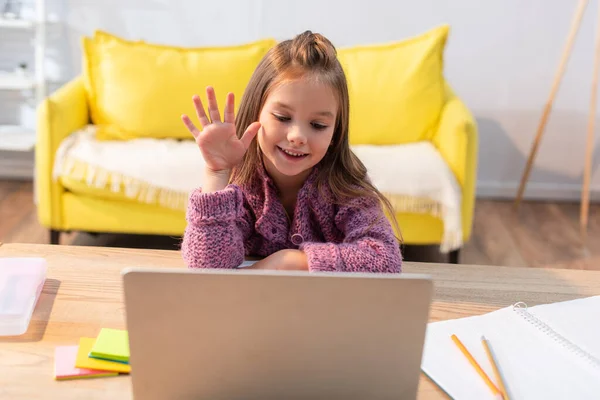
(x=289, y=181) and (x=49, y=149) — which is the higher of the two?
(x=289, y=181)

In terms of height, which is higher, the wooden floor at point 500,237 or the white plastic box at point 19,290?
the white plastic box at point 19,290

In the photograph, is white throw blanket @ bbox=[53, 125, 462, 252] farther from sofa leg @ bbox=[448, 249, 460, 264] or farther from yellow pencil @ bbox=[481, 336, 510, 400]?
yellow pencil @ bbox=[481, 336, 510, 400]

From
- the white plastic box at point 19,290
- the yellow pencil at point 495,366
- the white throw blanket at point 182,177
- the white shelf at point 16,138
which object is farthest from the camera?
the white shelf at point 16,138

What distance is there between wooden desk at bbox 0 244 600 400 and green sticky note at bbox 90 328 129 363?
3 cm

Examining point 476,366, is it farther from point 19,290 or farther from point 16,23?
point 16,23

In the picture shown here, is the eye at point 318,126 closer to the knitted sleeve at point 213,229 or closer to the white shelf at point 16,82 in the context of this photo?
the knitted sleeve at point 213,229

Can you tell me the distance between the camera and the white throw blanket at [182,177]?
237 centimetres

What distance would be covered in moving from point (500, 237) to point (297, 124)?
2086 mm

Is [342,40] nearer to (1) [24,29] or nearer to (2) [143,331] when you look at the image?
(1) [24,29]

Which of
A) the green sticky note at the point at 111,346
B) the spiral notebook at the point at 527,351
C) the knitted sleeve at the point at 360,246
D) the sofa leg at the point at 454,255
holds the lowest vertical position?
the sofa leg at the point at 454,255

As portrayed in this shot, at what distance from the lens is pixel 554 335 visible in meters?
0.92

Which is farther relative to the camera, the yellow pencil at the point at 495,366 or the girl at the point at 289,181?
the girl at the point at 289,181

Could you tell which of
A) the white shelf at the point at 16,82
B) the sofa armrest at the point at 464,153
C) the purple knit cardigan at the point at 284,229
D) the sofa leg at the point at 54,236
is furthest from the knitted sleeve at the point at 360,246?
the white shelf at the point at 16,82

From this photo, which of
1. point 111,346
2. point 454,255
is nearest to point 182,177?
point 454,255
